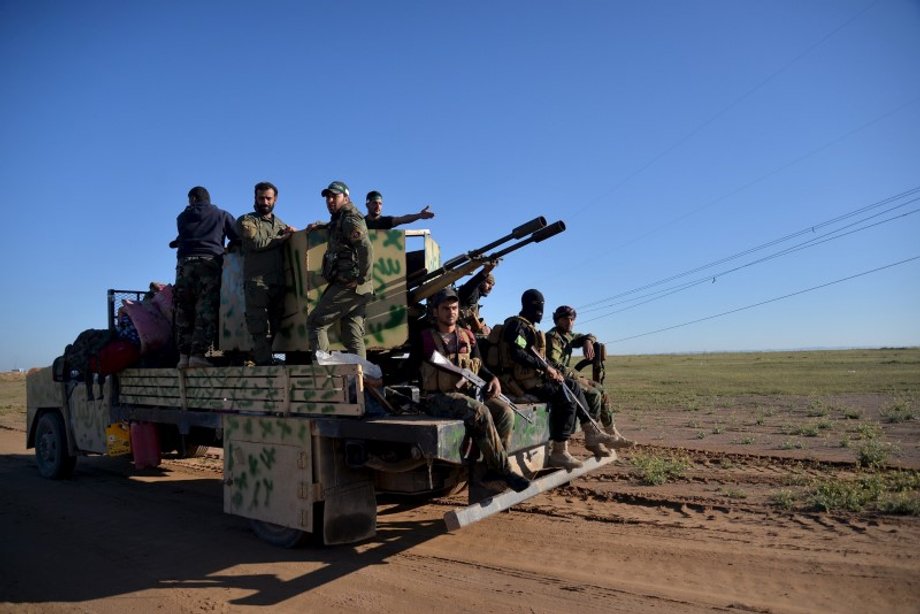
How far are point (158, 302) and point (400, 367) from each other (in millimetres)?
3441

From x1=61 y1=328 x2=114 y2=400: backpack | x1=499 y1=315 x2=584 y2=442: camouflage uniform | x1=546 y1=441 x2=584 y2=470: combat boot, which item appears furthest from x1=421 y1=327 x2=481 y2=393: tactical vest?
x1=61 y1=328 x2=114 y2=400: backpack

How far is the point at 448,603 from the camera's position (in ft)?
13.2

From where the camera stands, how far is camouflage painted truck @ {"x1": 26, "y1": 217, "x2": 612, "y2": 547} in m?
4.61

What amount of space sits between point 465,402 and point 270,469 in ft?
6.22

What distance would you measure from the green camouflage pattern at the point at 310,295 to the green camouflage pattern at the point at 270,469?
103cm

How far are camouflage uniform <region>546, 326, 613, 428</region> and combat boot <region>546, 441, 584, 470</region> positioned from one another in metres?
0.57

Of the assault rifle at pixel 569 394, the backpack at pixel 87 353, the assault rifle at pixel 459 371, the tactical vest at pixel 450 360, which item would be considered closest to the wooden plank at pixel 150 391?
the backpack at pixel 87 353

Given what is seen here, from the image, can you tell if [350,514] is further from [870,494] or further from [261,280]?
[870,494]

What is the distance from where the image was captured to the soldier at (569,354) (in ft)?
20.3

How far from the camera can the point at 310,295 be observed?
604 cm

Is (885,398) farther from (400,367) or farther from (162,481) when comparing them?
(162,481)

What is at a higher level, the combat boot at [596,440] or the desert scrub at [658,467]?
the combat boot at [596,440]

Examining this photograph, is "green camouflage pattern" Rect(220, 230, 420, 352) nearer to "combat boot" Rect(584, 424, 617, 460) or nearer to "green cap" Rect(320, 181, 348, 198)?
"green cap" Rect(320, 181, 348, 198)

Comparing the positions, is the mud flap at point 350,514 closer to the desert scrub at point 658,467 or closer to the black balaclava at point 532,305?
the black balaclava at point 532,305
